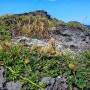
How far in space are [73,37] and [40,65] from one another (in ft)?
11.9

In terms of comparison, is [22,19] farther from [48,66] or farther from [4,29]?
[48,66]

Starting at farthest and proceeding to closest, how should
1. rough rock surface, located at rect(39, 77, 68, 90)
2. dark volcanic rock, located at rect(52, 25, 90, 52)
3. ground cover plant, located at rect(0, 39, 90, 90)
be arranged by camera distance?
dark volcanic rock, located at rect(52, 25, 90, 52)
ground cover plant, located at rect(0, 39, 90, 90)
rough rock surface, located at rect(39, 77, 68, 90)

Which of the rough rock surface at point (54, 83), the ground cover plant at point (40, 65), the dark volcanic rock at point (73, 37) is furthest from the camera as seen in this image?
the dark volcanic rock at point (73, 37)

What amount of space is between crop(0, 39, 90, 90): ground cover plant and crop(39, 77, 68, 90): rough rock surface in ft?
0.37

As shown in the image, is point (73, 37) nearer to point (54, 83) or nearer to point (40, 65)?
point (40, 65)

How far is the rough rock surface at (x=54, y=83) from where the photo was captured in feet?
28.0

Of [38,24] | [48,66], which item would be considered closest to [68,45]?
[38,24]

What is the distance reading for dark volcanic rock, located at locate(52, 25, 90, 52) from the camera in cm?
1166

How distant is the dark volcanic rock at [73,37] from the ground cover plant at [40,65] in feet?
5.53

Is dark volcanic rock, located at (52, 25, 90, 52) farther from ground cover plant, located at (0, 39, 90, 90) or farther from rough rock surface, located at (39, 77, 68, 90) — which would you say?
rough rock surface, located at (39, 77, 68, 90)

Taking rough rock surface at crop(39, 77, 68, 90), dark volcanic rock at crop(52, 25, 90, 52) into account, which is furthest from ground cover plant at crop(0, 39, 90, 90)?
dark volcanic rock at crop(52, 25, 90, 52)

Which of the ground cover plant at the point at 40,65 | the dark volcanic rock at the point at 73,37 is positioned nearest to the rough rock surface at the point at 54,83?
the ground cover plant at the point at 40,65

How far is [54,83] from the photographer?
861cm

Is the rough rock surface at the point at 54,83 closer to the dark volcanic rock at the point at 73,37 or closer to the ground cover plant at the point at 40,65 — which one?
the ground cover plant at the point at 40,65
